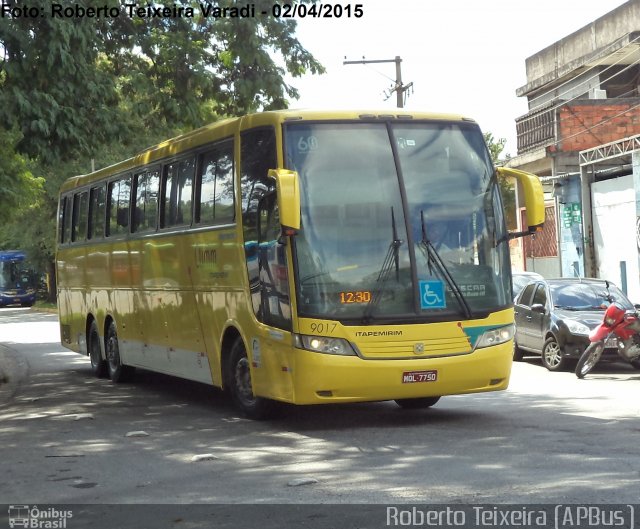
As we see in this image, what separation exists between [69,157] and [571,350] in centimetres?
843

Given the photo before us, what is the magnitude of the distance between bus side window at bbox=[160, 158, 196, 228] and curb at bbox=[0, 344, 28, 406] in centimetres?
371

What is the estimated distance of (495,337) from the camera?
1247 cm

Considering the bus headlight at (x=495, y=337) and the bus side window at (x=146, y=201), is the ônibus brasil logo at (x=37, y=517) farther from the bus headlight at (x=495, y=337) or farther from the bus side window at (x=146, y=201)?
the bus side window at (x=146, y=201)

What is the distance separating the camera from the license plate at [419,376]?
11938 millimetres

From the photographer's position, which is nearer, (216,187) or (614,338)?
(216,187)

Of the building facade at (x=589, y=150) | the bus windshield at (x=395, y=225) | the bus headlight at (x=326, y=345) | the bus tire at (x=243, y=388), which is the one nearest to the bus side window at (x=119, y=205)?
the bus tire at (x=243, y=388)

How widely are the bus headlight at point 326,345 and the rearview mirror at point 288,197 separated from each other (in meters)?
1.11

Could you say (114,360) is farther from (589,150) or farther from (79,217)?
(589,150)

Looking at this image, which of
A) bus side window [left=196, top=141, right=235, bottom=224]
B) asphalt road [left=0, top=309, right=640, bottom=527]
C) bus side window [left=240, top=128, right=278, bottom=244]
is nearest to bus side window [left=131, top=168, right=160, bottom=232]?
bus side window [left=196, top=141, right=235, bottom=224]

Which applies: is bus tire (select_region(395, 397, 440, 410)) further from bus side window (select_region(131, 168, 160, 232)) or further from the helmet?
the helmet

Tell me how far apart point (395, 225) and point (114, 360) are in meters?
8.67

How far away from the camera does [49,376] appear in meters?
21.8

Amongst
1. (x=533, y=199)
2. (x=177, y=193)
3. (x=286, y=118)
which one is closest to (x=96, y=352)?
(x=177, y=193)

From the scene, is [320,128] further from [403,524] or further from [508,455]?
[403,524]
